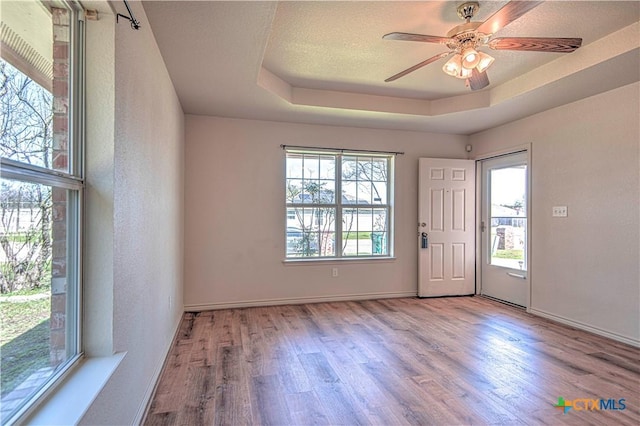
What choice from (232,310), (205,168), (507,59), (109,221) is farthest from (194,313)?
(507,59)

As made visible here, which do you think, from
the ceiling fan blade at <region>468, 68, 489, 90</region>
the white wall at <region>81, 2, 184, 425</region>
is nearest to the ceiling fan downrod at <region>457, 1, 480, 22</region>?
the ceiling fan blade at <region>468, 68, 489, 90</region>

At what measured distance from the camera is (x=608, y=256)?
3.10 meters

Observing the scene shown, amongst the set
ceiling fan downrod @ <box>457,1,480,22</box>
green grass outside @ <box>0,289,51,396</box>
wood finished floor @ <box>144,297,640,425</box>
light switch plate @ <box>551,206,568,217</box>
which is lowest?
wood finished floor @ <box>144,297,640,425</box>

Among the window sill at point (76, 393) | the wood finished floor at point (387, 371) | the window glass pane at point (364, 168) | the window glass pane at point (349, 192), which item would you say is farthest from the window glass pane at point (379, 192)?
the window sill at point (76, 393)

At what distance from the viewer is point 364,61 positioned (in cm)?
287

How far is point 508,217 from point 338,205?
89.1 inches

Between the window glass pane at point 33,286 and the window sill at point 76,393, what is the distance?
0.06 metres

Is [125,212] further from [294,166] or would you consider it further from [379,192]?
[379,192]

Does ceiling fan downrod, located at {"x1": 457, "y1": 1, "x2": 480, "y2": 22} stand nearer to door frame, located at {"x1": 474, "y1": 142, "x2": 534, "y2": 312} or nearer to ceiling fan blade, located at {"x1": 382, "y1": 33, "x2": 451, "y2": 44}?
ceiling fan blade, located at {"x1": 382, "y1": 33, "x2": 451, "y2": 44}

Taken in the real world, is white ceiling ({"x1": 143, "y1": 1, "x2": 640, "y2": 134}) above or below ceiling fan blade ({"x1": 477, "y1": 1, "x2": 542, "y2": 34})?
above

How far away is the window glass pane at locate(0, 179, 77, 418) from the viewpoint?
0.91 m

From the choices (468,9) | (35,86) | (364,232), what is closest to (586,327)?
(364,232)

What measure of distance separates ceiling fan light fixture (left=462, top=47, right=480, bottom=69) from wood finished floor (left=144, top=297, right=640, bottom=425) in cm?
219

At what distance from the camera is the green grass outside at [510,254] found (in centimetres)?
414
